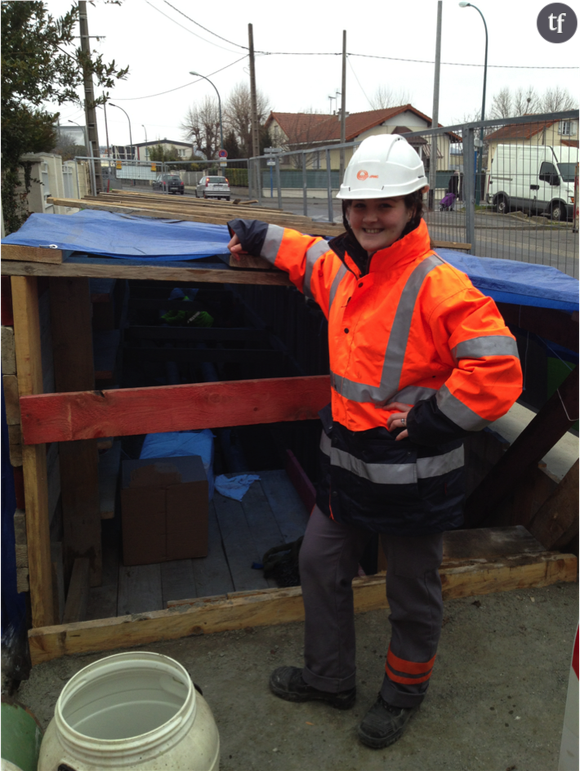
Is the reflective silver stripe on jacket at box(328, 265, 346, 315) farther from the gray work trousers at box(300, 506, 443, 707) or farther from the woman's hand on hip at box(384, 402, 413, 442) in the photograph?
the gray work trousers at box(300, 506, 443, 707)

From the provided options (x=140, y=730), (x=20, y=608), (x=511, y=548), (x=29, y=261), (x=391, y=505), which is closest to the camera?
(x=140, y=730)

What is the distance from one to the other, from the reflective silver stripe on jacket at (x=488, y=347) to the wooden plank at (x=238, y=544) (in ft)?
10.3

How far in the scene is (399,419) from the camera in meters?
2.16

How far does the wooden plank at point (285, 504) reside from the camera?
5.34 m

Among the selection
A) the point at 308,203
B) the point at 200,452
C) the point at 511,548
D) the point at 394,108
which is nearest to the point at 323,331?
the point at 200,452

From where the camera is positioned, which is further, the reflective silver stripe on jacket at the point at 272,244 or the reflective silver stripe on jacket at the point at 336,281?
the reflective silver stripe on jacket at the point at 272,244

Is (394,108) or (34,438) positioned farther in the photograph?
(394,108)

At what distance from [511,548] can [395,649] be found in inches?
52.6

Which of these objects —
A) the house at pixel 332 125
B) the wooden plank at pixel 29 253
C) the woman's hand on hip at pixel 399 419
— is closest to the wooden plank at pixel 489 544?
the woman's hand on hip at pixel 399 419

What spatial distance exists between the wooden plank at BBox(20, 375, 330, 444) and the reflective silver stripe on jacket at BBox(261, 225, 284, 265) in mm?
640

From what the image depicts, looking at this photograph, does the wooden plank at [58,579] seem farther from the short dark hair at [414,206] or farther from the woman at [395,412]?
the short dark hair at [414,206]

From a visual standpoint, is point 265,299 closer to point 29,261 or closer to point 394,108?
point 29,261

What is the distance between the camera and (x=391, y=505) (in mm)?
2221

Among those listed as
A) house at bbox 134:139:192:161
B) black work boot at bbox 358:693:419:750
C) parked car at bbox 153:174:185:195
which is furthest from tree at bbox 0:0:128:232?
house at bbox 134:139:192:161
